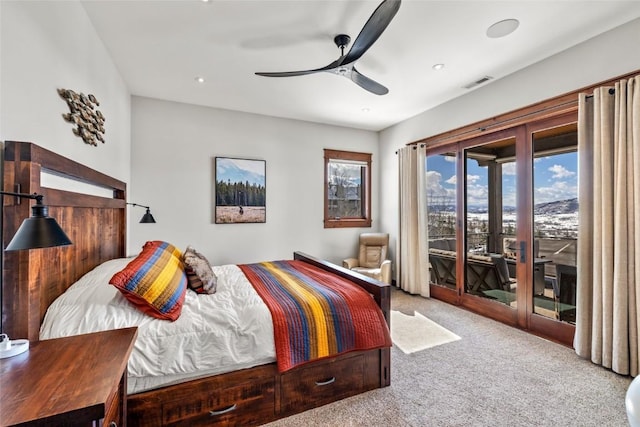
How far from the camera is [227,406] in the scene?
1707mm

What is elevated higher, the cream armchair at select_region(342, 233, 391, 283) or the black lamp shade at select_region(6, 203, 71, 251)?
the black lamp shade at select_region(6, 203, 71, 251)

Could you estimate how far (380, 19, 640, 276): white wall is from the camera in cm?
239

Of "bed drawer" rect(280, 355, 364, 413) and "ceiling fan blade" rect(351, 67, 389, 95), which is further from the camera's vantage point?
"ceiling fan blade" rect(351, 67, 389, 95)

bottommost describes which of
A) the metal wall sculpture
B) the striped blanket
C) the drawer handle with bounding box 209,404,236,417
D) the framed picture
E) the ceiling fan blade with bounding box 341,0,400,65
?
the drawer handle with bounding box 209,404,236,417

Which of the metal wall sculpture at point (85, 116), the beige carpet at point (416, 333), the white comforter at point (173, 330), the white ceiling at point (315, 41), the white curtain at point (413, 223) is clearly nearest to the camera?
the white comforter at point (173, 330)

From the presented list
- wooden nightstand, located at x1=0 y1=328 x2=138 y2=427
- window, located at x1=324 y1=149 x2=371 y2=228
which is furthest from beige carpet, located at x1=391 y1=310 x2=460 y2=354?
wooden nightstand, located at x1=0 y1=328 x2=138 y2=427

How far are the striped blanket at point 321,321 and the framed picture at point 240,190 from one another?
7.20ft

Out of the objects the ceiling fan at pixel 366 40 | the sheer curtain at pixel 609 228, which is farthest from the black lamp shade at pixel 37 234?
the sheer curtain at pixel 609 228

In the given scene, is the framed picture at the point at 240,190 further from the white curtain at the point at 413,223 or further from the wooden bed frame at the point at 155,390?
the white curtain at the point at 413,223

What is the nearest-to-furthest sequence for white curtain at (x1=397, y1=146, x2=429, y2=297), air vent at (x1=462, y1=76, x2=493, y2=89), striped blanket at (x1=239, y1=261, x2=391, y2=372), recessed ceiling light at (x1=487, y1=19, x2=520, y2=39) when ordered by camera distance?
striped blanket at (x1=239, y1=261, x2=391, y2=372)
recessed ceiling light at (x1=487, y1=19, x2=520, y2=39)
air vent at (x1=462, y1=76, x2=493, y2=89)
white curtain at (x1=397, y1=146, x2=429, y2=297)

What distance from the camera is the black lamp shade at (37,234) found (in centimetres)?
93

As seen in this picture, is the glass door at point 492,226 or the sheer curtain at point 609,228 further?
the glass door at point 492,226

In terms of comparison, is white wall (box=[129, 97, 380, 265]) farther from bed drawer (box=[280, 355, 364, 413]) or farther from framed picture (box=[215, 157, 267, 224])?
bed drawer (box=[280, 355, 364, 413])

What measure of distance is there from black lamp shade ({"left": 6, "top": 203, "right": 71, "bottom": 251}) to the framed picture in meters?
3.24
